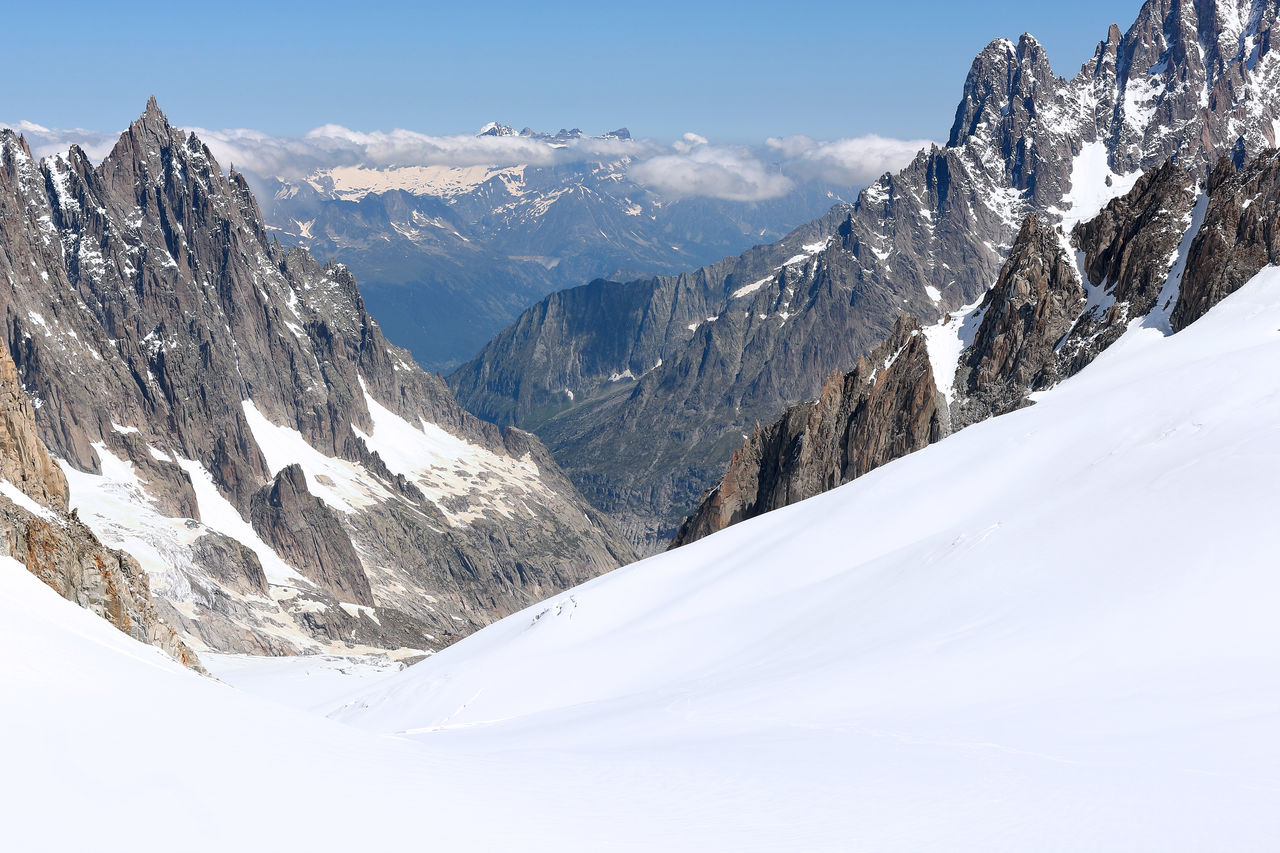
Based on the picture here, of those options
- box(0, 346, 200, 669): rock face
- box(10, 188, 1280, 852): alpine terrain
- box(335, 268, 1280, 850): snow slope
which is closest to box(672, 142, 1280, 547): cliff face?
box(335, 268, 1280, 850): snow slope

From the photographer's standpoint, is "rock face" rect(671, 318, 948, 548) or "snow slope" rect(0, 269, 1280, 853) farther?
"rock face" rect(671, 318, 948, 548)

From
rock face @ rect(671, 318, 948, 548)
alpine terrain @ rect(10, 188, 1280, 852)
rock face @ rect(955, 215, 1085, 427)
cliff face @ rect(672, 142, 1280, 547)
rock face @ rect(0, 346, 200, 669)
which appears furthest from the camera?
rock face @ rect(671, 318, 948, 548)

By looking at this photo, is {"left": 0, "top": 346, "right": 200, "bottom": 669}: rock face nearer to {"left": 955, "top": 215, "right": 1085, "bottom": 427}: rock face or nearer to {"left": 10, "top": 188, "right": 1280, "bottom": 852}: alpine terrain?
{"left": 10, "top": 188, "right": 1280, "bottom": 852}: alpine terrain

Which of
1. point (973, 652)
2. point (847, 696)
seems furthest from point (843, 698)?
point (973, 652)

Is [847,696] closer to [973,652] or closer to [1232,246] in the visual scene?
[973,652]

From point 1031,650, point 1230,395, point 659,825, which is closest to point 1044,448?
point 1230,395
